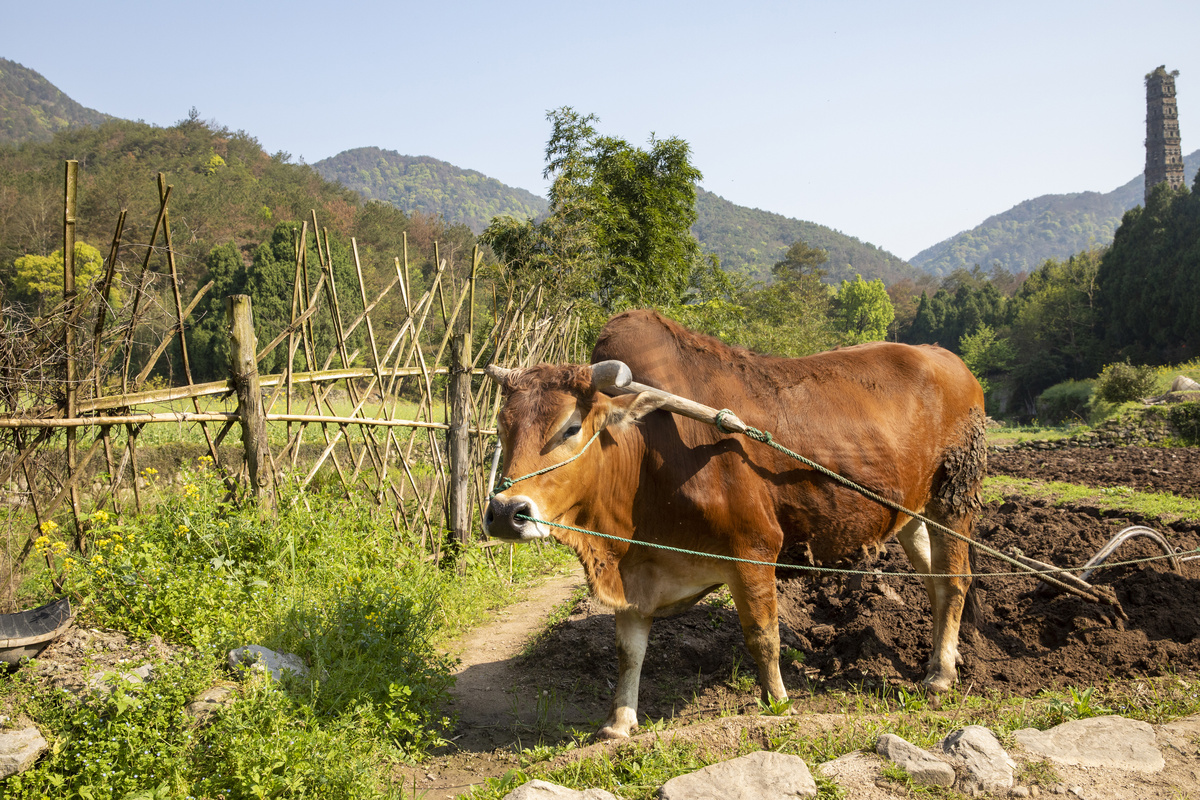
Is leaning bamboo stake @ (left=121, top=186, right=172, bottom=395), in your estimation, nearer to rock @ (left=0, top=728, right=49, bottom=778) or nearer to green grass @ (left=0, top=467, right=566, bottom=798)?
green grass @ (left=0, top=467, right=566, bottom=798)

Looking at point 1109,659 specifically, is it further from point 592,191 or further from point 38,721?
point 592,191

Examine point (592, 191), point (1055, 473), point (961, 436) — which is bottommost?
point (1055, 473)

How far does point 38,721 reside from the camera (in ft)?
10.5

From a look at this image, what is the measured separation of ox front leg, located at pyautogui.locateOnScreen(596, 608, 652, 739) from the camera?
12.6ft

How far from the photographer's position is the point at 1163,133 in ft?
196

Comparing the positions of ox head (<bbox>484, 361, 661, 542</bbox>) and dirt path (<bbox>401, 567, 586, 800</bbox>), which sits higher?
ox head (<bbox>484, 361, 661, 542</bbox>)

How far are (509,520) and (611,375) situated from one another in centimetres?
83

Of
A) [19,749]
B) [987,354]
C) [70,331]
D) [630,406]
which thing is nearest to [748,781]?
[630,406]

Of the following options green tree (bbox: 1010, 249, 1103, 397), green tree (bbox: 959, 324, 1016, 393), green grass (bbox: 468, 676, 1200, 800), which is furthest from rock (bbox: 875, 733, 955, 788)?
green tree (bbox: 959, 324, 1016, 393)

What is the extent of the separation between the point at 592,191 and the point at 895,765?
13855 mm

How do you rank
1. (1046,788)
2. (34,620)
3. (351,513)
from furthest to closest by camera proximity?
(351,513), (34,620), (1046,788)

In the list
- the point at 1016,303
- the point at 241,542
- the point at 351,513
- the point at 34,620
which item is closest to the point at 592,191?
the point at 351,513

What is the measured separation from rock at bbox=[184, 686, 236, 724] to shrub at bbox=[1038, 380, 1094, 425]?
118 feet

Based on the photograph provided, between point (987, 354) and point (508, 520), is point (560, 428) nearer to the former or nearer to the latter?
point (508, 520)
